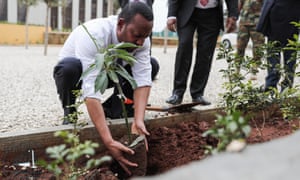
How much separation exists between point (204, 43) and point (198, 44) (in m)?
0.06

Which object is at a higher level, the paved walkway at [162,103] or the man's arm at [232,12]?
the man's arm at [232,12]

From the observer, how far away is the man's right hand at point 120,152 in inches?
68.7

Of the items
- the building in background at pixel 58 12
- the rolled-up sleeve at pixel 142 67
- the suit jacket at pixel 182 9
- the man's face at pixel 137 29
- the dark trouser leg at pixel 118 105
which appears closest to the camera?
the man's face at pixel 137 29

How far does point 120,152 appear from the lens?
5.82 ft

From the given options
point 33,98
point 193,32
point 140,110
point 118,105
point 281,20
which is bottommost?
point 33,98

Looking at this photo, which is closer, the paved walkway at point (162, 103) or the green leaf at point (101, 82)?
the paved walkway at point (162, 103)

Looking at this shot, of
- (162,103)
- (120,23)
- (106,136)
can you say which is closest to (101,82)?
(106,136)

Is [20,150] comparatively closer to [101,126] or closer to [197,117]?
[101,126]

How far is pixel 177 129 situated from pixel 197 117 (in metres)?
0.25

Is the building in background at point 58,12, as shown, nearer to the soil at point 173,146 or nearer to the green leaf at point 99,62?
the soil at point 173,146

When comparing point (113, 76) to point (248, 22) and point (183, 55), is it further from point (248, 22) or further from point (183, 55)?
point (248, 22)

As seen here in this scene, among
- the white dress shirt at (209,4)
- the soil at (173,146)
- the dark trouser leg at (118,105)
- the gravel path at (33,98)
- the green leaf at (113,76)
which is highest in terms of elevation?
the white dress shirt at (209,4)

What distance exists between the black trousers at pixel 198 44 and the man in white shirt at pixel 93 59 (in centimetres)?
99

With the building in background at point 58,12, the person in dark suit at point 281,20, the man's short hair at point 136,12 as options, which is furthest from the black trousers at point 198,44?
the building in background at point 58,12
